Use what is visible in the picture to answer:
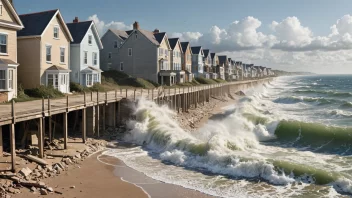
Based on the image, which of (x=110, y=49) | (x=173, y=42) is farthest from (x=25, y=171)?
(x=173, y=42)

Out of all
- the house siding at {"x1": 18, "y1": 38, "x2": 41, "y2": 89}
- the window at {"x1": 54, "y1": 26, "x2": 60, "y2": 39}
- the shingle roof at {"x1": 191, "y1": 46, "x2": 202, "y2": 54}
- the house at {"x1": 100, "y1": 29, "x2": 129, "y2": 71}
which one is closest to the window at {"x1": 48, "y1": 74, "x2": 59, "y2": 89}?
the house siding at {"x1": 18, "y1": 38, "x2": 41, "y2": 89}

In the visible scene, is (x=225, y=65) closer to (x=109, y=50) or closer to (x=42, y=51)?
(x=109, y=50)

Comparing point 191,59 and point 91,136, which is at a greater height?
point 191,59

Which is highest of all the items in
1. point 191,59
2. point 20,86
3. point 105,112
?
point 191,59

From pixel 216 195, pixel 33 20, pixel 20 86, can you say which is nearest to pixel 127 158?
pixel 216 195

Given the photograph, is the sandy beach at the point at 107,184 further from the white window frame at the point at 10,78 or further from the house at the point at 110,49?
the house at the point at 110,49

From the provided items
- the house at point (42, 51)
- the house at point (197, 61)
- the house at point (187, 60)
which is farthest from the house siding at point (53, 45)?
the house at point (197, 61)

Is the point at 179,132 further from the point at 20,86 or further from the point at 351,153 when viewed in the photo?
the point at 20,86
